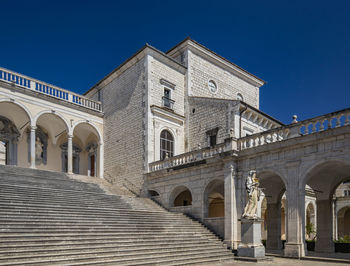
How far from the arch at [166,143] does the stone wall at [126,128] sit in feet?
4.82

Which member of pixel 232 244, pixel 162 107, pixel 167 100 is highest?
pixel 167 100

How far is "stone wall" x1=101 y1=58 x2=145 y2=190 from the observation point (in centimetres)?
2227

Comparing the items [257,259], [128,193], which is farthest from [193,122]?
[257,259]

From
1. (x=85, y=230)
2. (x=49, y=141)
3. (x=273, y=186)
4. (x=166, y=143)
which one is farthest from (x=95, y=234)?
(x=49, y=141)

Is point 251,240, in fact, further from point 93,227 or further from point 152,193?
point 152,193

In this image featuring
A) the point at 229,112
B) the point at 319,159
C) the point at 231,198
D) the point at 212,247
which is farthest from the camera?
the point at 229,112

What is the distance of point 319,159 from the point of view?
42.7ft

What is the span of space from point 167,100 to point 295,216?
1279 cm

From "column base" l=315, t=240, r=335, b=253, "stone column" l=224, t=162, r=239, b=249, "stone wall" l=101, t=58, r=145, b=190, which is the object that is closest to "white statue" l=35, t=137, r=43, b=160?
"stone wall" l=101, t=58, r=145, b=190

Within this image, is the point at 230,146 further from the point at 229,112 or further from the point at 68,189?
the point at 68,189

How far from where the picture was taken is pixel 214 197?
70.7ft

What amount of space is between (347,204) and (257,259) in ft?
76.9

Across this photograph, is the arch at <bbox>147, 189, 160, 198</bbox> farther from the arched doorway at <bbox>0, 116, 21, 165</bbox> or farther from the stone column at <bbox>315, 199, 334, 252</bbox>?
the arched doorway at <bbox>0, 116, 21, 165</bbox>

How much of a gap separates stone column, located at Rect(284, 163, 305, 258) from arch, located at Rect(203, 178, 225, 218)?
426cm
